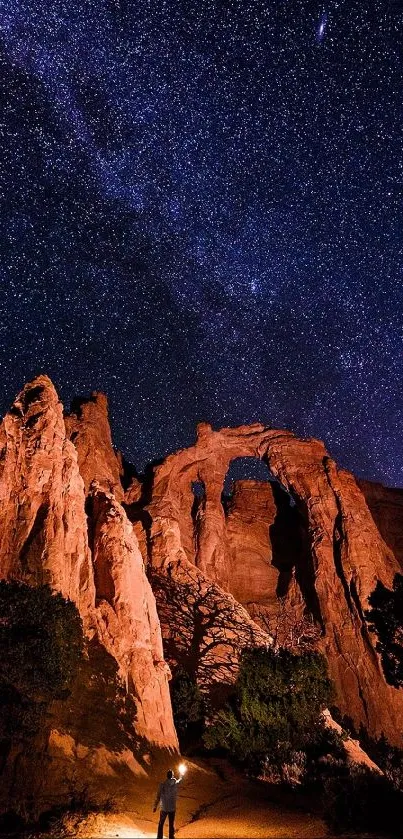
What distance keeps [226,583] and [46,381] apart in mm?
31767

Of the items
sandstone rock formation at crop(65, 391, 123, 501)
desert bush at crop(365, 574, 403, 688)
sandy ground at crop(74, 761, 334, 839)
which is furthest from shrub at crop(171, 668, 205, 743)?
sandstone rock formation at crop(65, 391, 123, 501)

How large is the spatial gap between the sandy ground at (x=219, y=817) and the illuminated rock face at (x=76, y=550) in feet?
8.92

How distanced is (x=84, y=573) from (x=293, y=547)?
43.3 metres

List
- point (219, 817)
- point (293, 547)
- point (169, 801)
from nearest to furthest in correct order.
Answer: point (169, 801) < point (219, 817) < point (293, 547)

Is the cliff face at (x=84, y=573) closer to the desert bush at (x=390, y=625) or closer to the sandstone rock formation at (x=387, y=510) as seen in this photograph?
the desert bush at (x=390, y=625)

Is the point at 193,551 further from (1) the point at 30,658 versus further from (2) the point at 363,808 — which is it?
(2) the point at 363,808

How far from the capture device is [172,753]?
19.2 m

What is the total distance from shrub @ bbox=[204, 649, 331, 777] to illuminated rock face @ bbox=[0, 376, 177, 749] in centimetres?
346

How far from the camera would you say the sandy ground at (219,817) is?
1089 cm

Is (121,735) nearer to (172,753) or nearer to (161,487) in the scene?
(172,753)

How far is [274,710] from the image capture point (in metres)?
20.6

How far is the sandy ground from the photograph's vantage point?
10890 mm

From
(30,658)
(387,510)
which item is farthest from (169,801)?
(387,510)

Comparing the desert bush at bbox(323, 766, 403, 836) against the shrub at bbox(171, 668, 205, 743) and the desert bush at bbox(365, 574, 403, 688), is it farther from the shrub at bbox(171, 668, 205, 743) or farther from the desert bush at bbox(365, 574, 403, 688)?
the shrub at bbox(171, 668, 205, 743)
